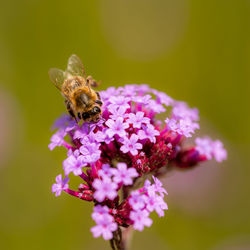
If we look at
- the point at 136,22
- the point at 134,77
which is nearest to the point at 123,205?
the point at 134,77

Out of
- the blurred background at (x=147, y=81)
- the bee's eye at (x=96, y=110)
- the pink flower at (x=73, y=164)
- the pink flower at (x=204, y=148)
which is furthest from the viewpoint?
the blurred background at (x=147, y=81)

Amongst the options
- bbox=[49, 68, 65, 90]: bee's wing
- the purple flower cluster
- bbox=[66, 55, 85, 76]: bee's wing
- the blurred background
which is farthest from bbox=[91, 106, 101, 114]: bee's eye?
the blurred background

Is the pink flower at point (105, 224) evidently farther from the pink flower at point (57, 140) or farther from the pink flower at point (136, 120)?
the pink flower at point (57, 140)

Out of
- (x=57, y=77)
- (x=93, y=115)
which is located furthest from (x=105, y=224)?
(x=57, y=77)

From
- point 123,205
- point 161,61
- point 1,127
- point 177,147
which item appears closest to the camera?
point 123,205

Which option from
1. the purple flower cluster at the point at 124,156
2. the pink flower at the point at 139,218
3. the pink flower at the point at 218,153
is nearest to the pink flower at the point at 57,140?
the purple flower cluster at the point at 124,156

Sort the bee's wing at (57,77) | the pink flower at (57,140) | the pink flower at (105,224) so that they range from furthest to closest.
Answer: the bee's wing at (57,77) < the pink flower at (57,140) < the pink flower at (105,224)

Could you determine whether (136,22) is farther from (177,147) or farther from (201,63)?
(177,147)
